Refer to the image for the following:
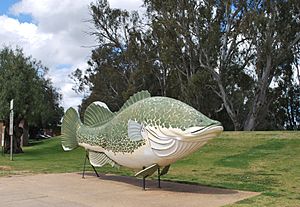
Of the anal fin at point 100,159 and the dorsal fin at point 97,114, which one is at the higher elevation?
the dorsal fin at point 97,114

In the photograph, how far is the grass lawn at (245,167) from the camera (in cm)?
942

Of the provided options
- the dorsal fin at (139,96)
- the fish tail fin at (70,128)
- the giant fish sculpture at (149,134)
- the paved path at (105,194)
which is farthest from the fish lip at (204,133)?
the fish tail fin at (70,128)

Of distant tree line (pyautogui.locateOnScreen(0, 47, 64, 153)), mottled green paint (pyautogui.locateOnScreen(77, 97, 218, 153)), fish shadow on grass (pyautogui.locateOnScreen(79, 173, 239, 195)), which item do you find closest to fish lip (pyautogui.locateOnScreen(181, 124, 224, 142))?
mottled green paint (pyautogui.locateOnScreen(77, 97, 218, 153))


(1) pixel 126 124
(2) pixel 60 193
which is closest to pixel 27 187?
(2) pixel 60 193

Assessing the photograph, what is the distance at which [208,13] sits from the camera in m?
28.5

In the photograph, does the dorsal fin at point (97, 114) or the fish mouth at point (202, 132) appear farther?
the dorsal fin at point (97, 114)

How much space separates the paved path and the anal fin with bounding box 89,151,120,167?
1.65ft

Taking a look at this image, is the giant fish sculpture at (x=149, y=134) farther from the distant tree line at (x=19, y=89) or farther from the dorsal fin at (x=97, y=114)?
the distant tree line at (x=19, y=89)

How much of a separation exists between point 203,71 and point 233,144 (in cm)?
1059

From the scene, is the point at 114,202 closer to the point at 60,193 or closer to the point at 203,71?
the point at 60,193

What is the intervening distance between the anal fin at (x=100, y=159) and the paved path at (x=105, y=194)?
50 cm

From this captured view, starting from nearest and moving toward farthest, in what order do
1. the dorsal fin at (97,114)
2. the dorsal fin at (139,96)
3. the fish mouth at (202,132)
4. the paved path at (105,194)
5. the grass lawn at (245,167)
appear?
the paved path at (105,194) < the fish mouth at (202,132) < the grass lawn at (245,167) < the dorsal fin at (139,96) < the dorsal fin at (97,114)

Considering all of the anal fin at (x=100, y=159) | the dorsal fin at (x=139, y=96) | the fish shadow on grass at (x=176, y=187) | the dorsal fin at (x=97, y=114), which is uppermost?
the dorsal fin at (x=139, y=96)

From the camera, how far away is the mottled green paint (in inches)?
325
